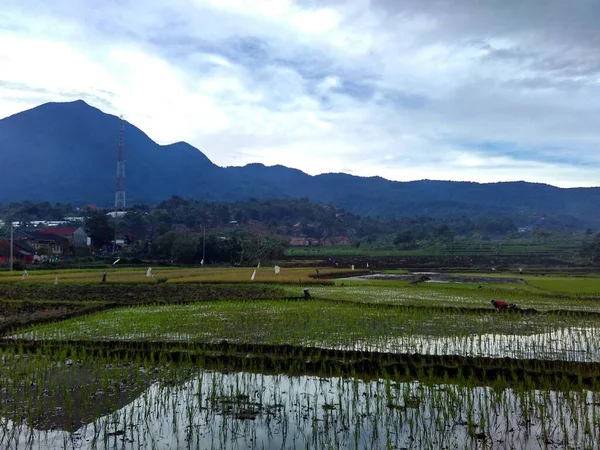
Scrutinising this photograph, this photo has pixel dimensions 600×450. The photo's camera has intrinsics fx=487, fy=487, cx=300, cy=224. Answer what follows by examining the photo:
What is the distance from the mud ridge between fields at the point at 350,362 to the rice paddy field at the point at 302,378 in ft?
0.09

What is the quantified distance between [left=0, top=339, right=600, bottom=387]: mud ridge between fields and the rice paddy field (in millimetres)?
29

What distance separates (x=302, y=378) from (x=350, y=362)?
91 centimetres

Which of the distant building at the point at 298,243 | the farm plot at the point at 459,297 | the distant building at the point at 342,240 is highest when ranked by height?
the farm plot at the point at 459,297

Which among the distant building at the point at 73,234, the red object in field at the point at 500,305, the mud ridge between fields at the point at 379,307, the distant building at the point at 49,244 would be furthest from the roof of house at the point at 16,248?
the red object in field at the point at 500,305

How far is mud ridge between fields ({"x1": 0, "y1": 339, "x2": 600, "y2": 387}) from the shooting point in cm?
772

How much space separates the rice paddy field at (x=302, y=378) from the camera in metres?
5.65

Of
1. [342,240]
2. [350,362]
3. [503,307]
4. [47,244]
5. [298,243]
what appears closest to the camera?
[350,362]

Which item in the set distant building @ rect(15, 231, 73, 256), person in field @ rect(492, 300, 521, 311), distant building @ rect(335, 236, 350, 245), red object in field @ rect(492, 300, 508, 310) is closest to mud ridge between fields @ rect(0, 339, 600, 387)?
person in field @ rect(492, 300, 521, 311)

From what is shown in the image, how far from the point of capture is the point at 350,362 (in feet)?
27.2

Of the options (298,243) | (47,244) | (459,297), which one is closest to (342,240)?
(298,243)

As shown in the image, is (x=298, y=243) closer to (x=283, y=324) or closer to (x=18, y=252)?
(x=18, y=252)

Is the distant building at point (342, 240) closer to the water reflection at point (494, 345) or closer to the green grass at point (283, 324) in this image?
the green grass at point (283, 324)

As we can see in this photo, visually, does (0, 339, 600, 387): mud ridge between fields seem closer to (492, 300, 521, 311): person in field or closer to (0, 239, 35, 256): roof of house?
(492, 300, 521, 311): person in field

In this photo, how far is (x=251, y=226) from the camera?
9344cm
